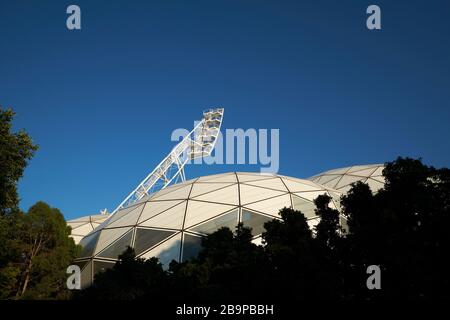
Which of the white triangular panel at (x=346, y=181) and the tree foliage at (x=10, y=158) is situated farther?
the white triangular panel at (x=346, y=181)

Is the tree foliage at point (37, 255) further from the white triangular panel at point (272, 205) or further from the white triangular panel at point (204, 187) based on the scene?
the white triangular panel at point (272, 205)

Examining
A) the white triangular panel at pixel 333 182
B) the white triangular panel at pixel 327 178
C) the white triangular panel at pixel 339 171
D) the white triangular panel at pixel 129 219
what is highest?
the white triangular panel at pixel 339 171

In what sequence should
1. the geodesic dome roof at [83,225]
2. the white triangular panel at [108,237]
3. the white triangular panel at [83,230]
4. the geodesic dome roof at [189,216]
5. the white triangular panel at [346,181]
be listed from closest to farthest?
the geodesic dome roof at [189,216] → the white triangular panel at [108,237] → the geodesic dome roof at [83,225] → the white triangular panel at [83,230] → the white triangular panel at [346,181]

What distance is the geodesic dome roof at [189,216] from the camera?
23.1m

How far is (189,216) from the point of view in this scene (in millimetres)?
24812

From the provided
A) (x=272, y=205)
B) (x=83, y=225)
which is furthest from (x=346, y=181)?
(x=83, y=225)

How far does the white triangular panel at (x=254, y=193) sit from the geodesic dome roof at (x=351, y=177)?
58.8 feet

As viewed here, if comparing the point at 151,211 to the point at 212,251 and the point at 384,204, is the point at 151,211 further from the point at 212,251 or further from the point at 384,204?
the point at 384,204

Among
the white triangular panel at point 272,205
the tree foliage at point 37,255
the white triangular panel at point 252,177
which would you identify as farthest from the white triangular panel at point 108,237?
the white triangular panel at point 252,177

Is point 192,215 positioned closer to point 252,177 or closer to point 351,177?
point 252,177

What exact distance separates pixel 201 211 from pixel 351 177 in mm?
28033

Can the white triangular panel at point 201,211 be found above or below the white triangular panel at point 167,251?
above
